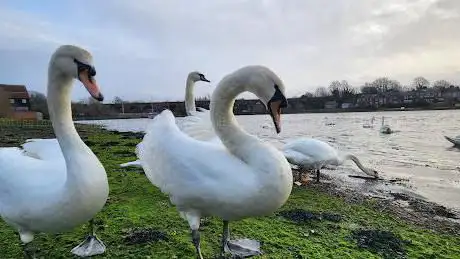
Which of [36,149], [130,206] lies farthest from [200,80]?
[36,149]

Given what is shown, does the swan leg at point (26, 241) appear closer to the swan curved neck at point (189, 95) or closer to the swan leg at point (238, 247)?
the swan leg at point (238, 247)

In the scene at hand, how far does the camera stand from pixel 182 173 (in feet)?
12.6

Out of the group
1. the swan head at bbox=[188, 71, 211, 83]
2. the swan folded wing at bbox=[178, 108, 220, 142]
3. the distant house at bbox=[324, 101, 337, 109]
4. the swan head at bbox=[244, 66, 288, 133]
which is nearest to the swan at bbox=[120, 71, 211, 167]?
the swan head at bbox=[188, 71, 211, 83]

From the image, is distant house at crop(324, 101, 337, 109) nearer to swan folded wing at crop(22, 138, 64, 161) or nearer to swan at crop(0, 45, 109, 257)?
swan folded wing at crop(22, 138, 64, 161)

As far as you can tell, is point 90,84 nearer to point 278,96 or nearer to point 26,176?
point 26,176

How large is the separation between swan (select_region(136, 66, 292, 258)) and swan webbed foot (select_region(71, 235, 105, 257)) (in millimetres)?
970

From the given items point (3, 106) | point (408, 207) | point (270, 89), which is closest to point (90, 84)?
point (270, 89)

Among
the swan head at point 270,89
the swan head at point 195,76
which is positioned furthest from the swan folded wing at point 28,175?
the swan head at point 195,76

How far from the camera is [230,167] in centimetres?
361

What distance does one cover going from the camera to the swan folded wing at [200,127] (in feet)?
16.6

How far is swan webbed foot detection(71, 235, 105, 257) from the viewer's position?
417cm

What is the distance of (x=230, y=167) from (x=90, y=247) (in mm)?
1891

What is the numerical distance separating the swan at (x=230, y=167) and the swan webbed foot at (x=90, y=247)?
97cm

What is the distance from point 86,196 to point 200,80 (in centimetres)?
775
